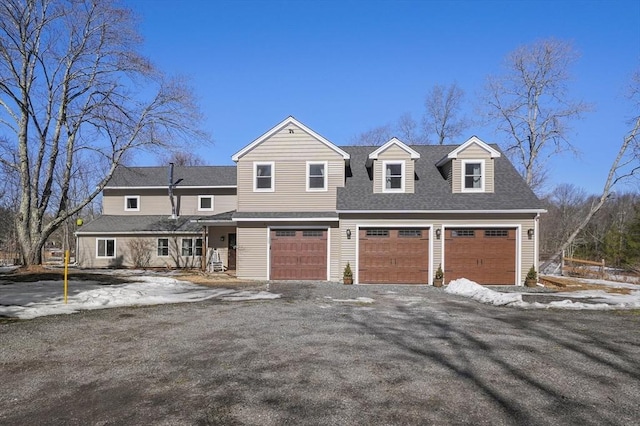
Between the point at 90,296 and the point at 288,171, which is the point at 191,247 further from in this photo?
the point at 90,296

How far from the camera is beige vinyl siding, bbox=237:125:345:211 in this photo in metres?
17.1

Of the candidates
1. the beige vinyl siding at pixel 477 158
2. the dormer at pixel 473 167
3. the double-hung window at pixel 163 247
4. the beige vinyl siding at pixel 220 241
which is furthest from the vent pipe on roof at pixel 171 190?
the beige vinyl siding at pixel 477 158

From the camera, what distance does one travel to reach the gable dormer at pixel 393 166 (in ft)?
56.4

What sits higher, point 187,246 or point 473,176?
point 473,176

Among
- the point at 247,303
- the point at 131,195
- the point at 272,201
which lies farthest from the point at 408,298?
the point at 131,195

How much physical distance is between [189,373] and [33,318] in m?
5.70

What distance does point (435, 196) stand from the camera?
16.8 metres

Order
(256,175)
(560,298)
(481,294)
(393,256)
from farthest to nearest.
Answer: (256,175), (393,256), (481,294), (560,298)

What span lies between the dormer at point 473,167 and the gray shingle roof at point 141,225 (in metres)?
14.2

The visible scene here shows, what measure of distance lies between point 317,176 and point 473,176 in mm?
6627

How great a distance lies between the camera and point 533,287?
1535 centimetres

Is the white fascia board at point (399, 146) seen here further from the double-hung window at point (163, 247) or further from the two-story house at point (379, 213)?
the double-hung window at point (163, 247)

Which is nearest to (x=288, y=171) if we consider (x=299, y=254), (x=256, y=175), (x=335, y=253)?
(x=256, y=175)

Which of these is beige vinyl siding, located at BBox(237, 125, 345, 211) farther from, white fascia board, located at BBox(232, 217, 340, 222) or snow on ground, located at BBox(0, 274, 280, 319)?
snow on ground, located at BBox(0, 274, 280, 319)
